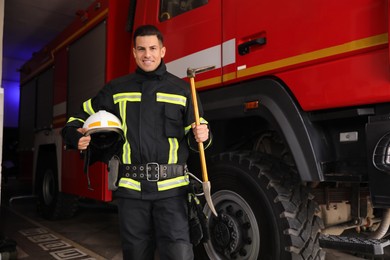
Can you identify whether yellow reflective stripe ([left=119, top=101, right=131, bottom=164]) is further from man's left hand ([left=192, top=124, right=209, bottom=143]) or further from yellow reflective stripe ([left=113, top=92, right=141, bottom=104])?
man's left hand ([left=192, top=124, right=209, bottom=143])

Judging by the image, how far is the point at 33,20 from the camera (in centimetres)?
657

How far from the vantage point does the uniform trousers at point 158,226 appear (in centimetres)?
192

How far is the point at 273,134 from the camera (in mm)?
2371

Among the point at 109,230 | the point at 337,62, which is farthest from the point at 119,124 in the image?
the point at 109,230

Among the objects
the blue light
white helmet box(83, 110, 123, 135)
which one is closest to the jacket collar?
white helmet box(83, 110, 123, 135)

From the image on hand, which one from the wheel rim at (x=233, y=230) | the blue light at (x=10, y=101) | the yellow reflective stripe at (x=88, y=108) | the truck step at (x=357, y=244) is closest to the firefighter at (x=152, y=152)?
the yellow reflective stripe at (x=88, y=108)

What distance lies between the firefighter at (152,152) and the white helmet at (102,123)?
5 centimetres

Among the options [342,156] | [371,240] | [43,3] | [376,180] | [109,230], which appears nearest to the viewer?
[376,180]

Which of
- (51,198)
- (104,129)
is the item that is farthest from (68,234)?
(104,129)

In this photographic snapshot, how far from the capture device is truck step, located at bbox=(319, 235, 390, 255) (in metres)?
1.62

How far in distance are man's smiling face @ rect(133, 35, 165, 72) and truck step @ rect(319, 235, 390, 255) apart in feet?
4.01

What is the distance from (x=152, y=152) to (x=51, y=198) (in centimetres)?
361

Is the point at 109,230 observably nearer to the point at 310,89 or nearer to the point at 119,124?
the point at 119,124

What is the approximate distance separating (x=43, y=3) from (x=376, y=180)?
574 centimetres
